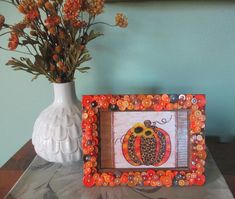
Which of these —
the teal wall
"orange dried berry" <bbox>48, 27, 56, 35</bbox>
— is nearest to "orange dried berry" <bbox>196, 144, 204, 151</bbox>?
the teal wall

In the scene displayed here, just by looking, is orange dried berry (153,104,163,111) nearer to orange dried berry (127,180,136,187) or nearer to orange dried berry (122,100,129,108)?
orange dried berry (122,100,129,108)

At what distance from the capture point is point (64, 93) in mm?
786

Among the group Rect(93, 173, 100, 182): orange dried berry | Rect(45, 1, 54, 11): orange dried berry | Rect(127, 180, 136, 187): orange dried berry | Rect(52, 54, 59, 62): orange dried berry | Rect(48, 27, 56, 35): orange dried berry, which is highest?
Rect(45, 1, 54, 11): orange dried berry

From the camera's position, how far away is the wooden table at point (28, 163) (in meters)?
0.73

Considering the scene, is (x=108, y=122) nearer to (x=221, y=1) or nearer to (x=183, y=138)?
(x=183, y=138)

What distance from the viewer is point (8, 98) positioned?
1074mm

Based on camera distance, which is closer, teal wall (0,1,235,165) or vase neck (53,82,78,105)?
vase neck (53,82,78,105)

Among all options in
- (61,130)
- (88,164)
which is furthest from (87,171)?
(61,130)

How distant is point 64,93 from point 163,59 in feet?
1.28

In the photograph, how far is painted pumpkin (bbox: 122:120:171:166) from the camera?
27.6 inches

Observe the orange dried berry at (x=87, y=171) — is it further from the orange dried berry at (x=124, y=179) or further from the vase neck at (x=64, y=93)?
the vase neck at (x=64, y=93)

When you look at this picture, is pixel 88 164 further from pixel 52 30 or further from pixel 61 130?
pixel 52 30

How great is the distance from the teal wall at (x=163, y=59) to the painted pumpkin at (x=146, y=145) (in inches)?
13.3

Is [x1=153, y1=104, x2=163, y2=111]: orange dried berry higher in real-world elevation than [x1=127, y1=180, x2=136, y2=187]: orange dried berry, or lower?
higher
